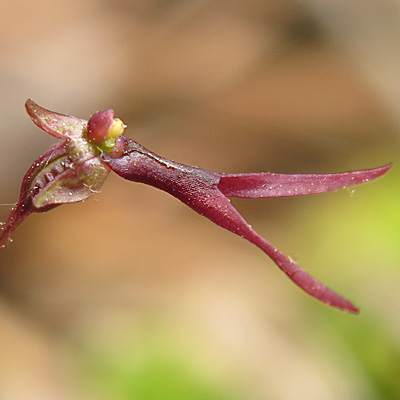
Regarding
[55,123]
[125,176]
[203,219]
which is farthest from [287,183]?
[203,219]

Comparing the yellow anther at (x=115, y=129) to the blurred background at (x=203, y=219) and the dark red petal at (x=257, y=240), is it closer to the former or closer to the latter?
the dark red petal at (x=257, y=240)

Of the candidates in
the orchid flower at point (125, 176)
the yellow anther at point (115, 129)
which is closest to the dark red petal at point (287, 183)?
the orchid flower at point (125, 176)

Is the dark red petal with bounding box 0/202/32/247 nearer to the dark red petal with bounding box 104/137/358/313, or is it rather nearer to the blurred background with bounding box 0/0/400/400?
the dark red petal with bounding box 104/137/358/313

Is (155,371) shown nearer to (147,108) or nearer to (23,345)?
(23,345)

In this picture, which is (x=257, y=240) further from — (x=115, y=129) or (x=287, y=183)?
(x=115, y=129)

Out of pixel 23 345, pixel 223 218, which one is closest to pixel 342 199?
pixel 23 345

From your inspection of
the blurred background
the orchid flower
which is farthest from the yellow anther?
the blurred background
